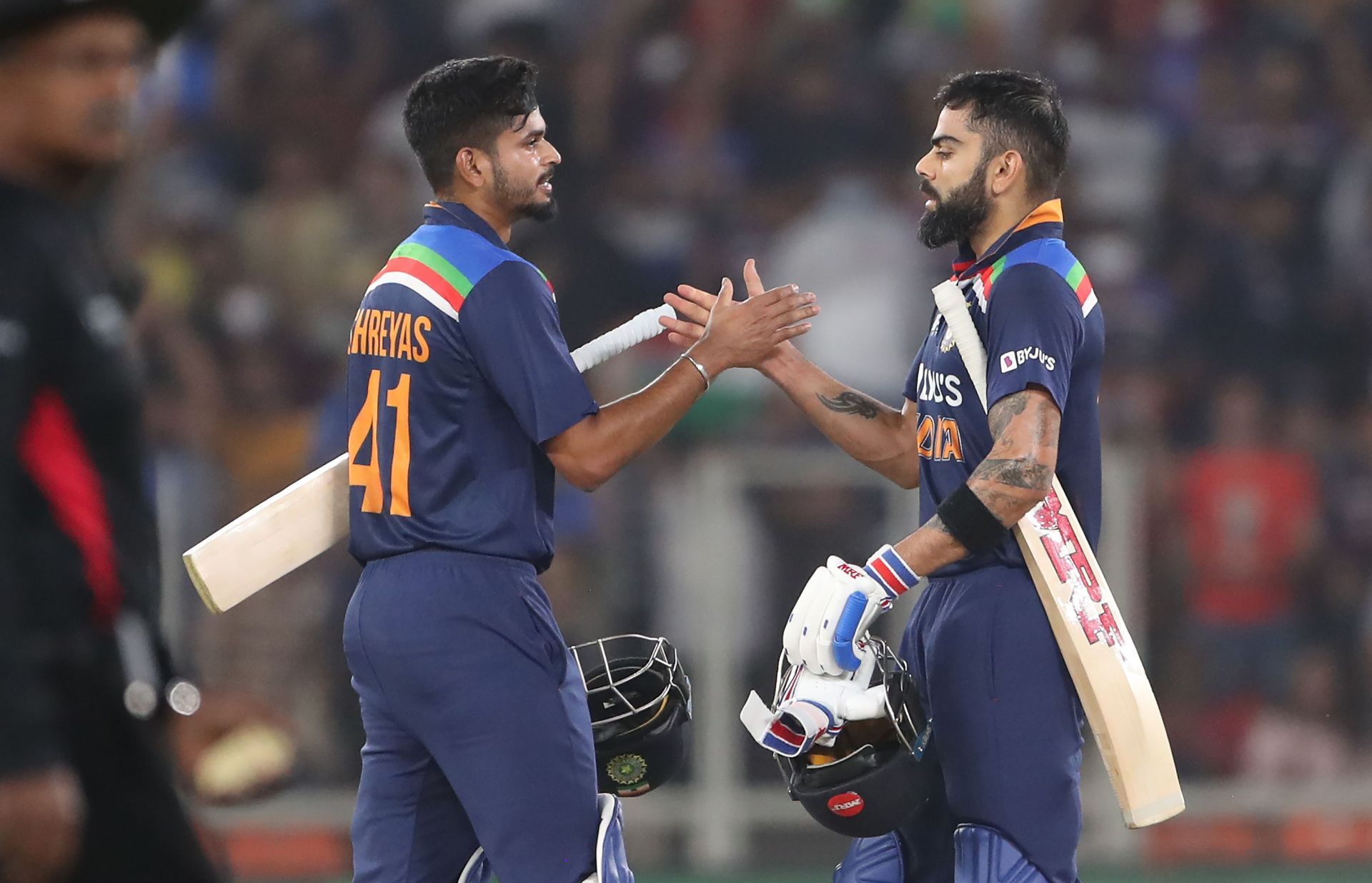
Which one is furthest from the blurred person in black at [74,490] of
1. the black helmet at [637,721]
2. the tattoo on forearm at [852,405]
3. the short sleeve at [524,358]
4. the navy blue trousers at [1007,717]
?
the tattoo on forearm at [852,405]

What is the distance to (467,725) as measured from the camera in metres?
3.87

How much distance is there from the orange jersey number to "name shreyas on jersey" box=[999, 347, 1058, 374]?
132cm

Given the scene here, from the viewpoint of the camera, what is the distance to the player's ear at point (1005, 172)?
14.0 feet

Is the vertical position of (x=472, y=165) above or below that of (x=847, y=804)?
above

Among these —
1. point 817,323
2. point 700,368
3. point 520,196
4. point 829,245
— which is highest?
point 829,245

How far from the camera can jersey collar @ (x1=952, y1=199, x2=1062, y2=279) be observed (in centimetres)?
416

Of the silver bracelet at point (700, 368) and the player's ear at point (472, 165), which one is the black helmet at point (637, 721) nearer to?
the silver bracelet at point (700, 368)

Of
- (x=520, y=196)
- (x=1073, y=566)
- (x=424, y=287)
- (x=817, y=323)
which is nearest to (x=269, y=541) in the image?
(x=424, y=287)

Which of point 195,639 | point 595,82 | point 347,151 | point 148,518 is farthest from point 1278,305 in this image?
point 148,518

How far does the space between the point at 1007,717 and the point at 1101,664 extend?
0.78 feet

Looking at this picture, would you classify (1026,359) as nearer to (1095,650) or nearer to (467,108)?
(1095,650)

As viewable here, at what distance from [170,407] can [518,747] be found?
5.26m

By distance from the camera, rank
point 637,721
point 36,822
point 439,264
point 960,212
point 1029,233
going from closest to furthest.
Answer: point 36,822
point 439,264
point 1029,233
point 960,212
point 637,721

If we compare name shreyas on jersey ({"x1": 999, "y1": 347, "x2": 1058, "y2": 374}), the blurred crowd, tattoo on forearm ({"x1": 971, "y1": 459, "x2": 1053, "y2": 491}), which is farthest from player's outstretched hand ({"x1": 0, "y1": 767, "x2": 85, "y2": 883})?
the blurred crowd
